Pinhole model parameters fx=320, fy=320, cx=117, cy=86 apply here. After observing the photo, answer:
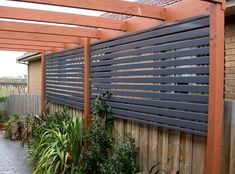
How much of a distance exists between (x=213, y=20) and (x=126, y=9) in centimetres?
130

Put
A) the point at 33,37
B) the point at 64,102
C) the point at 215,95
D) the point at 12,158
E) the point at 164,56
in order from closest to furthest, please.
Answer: the point at 215,95 < the point at 164,56 < the point at 33,37 < the point at 64,102 < the point at 12,158

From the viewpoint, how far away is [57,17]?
487 cm

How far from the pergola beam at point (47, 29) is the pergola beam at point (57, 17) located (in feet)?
2.94

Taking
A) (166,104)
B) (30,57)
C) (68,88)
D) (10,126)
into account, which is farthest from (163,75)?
(30,57)

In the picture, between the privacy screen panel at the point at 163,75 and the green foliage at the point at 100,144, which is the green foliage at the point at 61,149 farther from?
the privacy screen panel at the point at 163,75


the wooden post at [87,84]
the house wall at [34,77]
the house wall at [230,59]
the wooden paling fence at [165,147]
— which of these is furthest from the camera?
the house wall at [34,77]

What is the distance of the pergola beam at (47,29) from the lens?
5.68 meters

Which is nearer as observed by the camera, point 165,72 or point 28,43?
point 165,72

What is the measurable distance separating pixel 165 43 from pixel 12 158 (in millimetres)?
5452

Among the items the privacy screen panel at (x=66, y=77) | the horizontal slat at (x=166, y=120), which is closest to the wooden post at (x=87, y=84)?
the privacy screen panel at (x=66, y=77)

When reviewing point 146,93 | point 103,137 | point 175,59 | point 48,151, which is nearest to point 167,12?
point 175,59

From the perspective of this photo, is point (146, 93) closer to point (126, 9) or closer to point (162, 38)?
point (162, 38)

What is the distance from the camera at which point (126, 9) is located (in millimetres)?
4082

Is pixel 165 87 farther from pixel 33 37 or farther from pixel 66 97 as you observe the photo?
pixel 66 97
